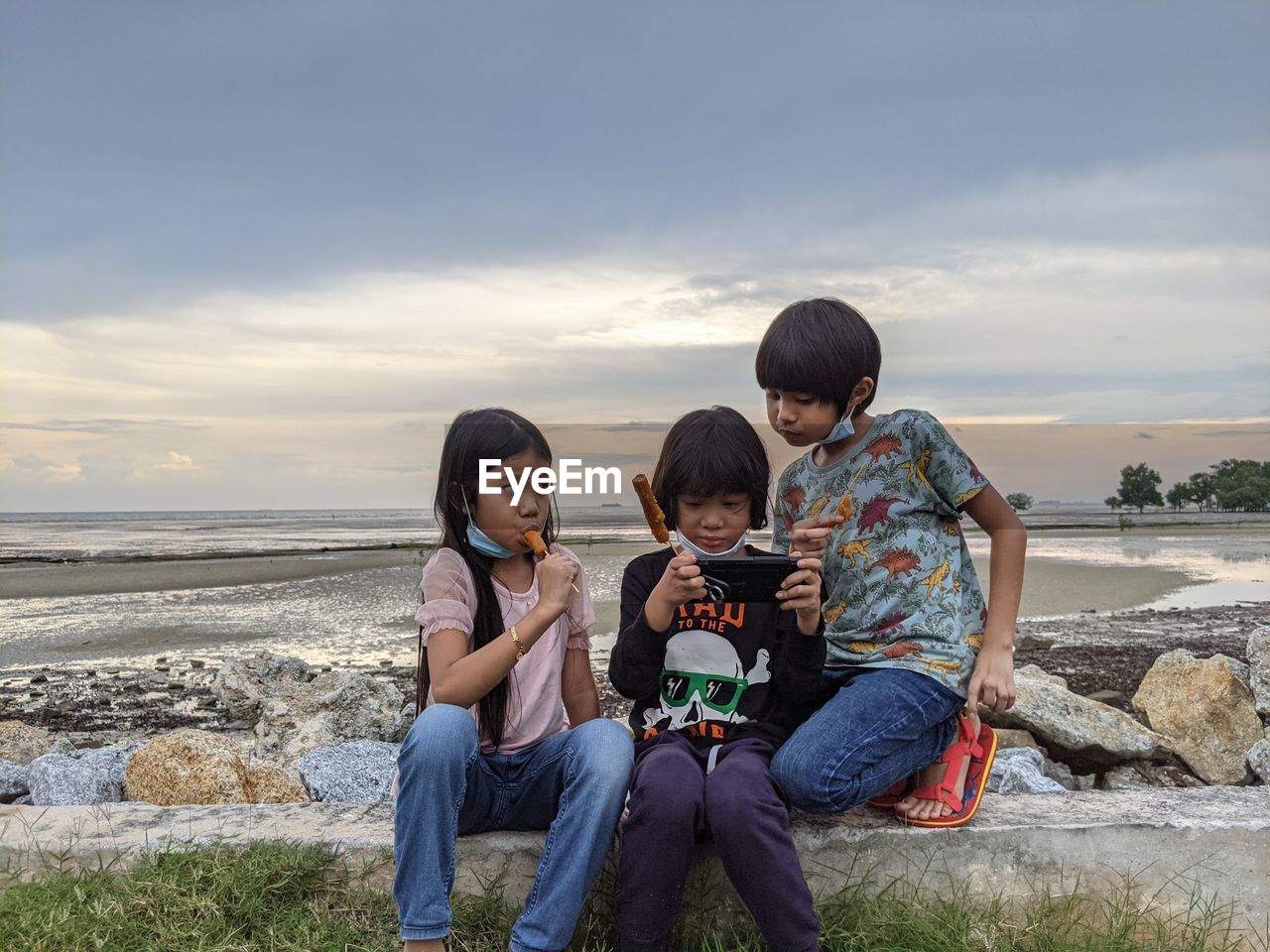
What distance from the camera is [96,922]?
261cm

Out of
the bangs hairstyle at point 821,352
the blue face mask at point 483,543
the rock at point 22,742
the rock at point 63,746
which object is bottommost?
the rock at point 22,742

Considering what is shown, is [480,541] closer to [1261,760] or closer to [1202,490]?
[1261,760]

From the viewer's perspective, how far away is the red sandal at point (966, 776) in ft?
9.21

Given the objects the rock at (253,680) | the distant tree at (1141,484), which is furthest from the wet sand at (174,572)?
the distant tree at (1141,484)

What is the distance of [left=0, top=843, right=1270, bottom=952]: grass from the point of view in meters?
2.56

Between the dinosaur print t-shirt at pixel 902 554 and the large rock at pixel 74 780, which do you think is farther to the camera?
the large rock at pixel 74 780

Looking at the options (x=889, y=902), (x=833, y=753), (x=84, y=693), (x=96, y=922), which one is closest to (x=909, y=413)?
(x=833, y=753)

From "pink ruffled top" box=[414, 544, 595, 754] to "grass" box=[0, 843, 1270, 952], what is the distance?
0.43 m

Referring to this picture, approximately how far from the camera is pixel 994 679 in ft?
8.76

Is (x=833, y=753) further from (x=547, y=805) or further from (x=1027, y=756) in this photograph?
(x=1027, y=756)

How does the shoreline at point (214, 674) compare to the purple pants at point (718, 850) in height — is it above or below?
below

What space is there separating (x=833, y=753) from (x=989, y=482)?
87cm

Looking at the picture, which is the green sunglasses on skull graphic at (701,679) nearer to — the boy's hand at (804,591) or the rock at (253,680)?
the boy's hand at (804,591)

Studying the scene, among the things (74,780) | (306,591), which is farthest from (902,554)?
(306,591)
